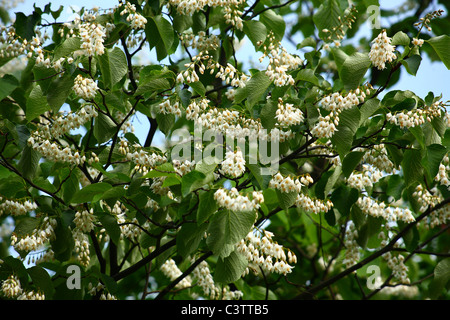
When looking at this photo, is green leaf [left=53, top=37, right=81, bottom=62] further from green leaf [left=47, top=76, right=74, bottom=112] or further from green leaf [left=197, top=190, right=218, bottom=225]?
green leaf [left=197, top=190, right=218, bottom=225]

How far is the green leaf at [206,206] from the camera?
255 centimetres

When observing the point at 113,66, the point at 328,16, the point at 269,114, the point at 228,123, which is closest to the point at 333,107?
the point at 269,114

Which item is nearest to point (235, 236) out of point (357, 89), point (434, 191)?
point (357, 89)

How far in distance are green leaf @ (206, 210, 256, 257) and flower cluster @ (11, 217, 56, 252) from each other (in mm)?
998

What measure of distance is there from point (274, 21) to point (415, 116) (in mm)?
1418

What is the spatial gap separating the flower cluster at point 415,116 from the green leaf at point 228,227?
91 cm

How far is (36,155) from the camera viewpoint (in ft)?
9.95

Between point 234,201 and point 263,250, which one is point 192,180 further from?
point 263,250

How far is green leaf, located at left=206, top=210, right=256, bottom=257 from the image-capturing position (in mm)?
2521

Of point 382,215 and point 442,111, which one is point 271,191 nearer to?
point 382,215

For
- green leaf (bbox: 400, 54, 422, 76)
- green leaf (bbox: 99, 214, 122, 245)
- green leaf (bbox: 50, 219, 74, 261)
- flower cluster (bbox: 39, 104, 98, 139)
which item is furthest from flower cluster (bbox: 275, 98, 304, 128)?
green leaf (bbox: 50, 219, 74, 261)

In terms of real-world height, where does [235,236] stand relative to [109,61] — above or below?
below

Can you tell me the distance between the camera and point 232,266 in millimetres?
2877

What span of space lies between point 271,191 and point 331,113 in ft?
2.14
